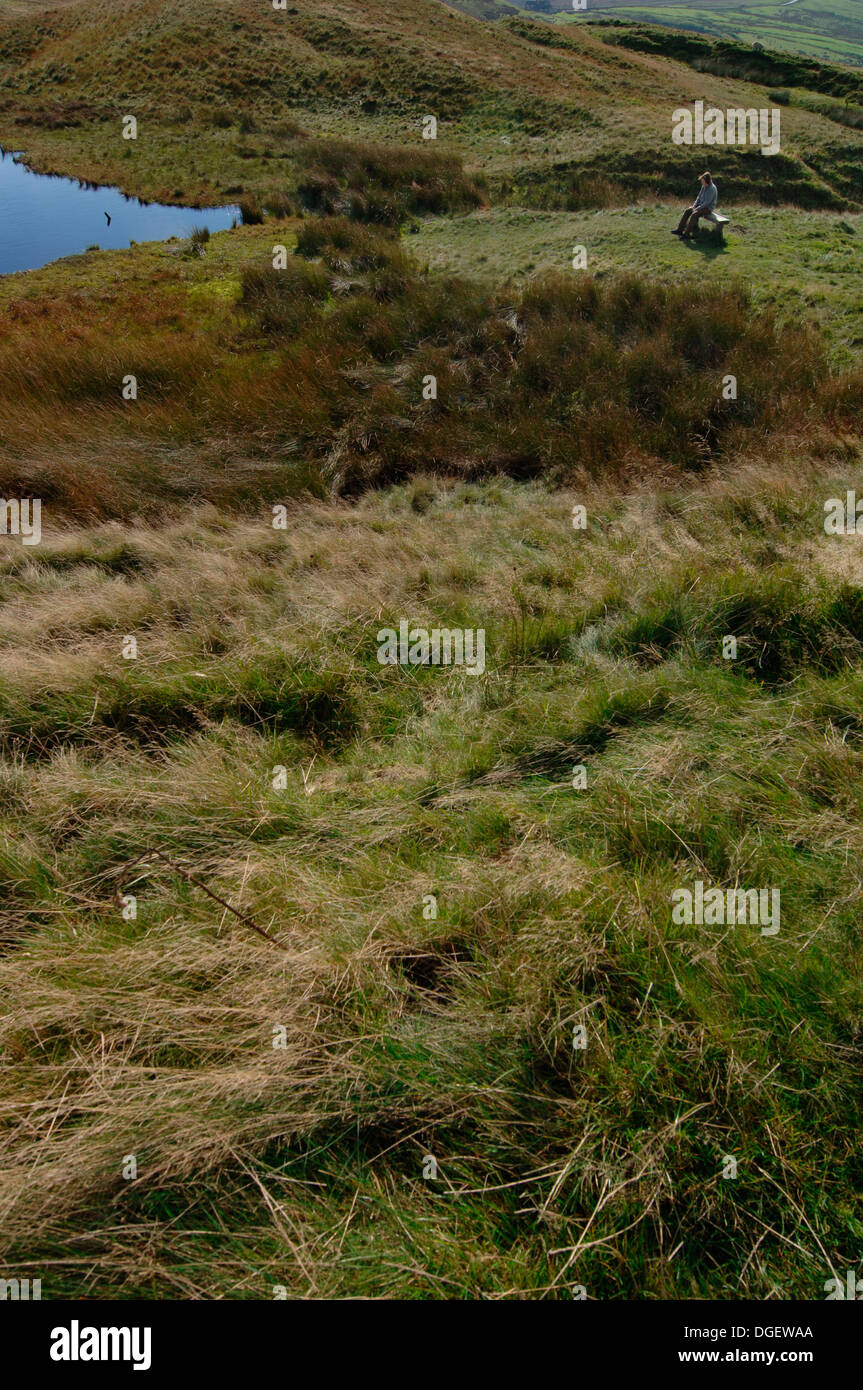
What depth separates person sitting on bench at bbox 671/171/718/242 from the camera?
10.9 meters

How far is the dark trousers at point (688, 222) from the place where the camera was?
1134 centimetres

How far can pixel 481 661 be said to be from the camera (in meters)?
4.06

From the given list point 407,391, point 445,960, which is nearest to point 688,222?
point 407,391

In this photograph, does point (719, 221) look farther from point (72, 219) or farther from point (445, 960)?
point (72, 219)

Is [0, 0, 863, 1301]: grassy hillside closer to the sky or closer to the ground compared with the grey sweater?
closer to the ground

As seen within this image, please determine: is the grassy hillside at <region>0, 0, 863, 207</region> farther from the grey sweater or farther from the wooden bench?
the grey sweater

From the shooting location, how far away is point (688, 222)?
1151 cm

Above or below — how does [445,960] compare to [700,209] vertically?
below

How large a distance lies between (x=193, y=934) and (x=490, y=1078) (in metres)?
1.13

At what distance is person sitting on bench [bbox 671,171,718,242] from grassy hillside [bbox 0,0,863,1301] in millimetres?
2717

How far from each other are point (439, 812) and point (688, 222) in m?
12.9

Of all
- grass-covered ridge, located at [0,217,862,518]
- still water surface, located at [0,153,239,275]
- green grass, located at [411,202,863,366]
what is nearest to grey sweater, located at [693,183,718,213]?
green grass, located at [411,202,863,366]

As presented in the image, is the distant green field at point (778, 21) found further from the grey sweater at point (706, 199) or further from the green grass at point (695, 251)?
the grey sweater at point (706, 199)
